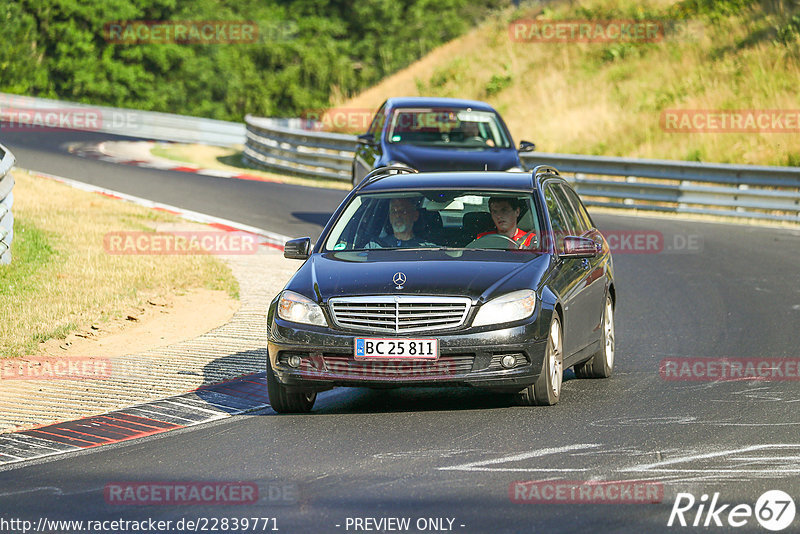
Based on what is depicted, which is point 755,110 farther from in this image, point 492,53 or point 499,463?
point 499,463

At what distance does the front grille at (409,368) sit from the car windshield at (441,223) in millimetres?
1260

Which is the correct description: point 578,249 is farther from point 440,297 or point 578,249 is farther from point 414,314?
point 414,314

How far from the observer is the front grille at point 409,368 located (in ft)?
27.3

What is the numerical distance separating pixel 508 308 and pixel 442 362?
0.56 meters

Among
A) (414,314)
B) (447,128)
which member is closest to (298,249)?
(414,314)

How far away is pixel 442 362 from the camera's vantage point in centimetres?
835

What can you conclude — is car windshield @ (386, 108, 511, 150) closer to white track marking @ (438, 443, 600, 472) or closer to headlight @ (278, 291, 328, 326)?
headlight @ (278, 291, 328, 326)

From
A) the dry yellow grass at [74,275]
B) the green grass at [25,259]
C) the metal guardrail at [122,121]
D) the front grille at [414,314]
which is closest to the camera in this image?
the front grille at [414,314]

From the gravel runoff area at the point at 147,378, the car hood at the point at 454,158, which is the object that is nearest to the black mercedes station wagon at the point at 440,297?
the gravel runoff area at the point at 147,378

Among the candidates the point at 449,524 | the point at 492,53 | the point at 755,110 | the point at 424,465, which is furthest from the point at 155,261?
the point at 492,53

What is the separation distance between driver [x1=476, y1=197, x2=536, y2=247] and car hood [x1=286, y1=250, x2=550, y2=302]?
0.80 ft

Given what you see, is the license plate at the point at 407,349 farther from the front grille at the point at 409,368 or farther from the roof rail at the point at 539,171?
the roof rail at the point at 539,171

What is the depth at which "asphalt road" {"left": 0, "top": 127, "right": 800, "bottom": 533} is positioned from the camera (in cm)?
612

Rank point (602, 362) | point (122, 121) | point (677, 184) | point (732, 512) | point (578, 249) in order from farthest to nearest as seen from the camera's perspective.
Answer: point (122, 121) → point (677, 184) → point (602, 362) → point (578, 249) → point (732, 512)
